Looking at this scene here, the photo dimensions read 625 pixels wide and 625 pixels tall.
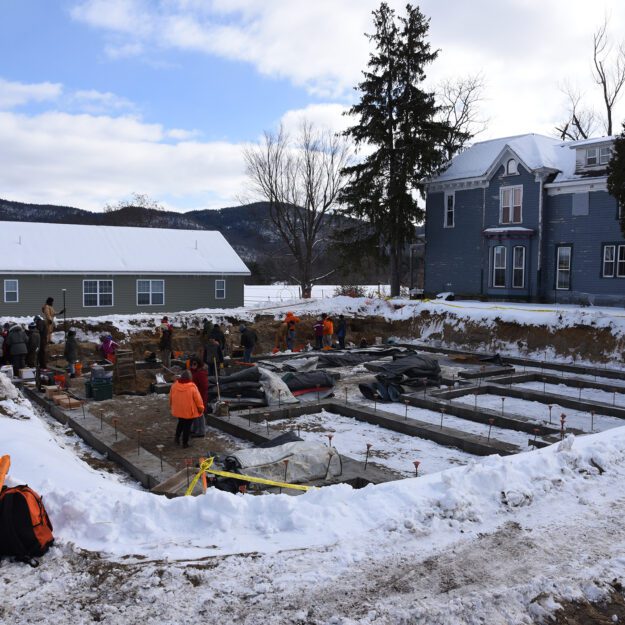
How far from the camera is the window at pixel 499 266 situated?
3034 cm

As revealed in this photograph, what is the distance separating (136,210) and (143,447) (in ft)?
200

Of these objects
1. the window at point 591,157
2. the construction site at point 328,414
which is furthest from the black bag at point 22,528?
the window at point 591,157

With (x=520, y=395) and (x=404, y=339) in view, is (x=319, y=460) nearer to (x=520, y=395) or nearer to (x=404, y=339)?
(x=520, y=395)

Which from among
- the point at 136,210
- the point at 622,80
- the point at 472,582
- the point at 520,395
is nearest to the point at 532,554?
the point at 472,582

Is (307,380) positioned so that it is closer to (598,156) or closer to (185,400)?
(185,400)

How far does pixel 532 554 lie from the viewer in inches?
231

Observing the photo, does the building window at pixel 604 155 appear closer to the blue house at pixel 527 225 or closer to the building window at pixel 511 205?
the blue house at pixel 527 225

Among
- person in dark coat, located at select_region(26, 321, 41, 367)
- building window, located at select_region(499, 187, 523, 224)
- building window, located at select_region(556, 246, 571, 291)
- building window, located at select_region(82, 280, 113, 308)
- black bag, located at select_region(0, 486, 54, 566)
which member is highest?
building window, located at select_region(499, 187, 523, 224)

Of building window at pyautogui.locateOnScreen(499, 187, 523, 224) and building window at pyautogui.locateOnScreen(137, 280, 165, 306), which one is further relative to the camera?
building window at pyautogui.locateOnScreen(137, 280, 165, 306)

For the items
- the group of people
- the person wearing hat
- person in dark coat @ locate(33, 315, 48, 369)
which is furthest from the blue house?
the group of people

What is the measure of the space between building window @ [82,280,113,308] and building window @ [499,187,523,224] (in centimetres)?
1974

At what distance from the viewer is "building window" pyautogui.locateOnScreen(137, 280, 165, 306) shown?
98.3 ft

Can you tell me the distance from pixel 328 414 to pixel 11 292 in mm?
19060

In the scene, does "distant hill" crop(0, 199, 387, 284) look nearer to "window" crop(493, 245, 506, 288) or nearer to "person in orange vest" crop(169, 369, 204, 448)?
"window" crop(493, 245, 506, 288)
